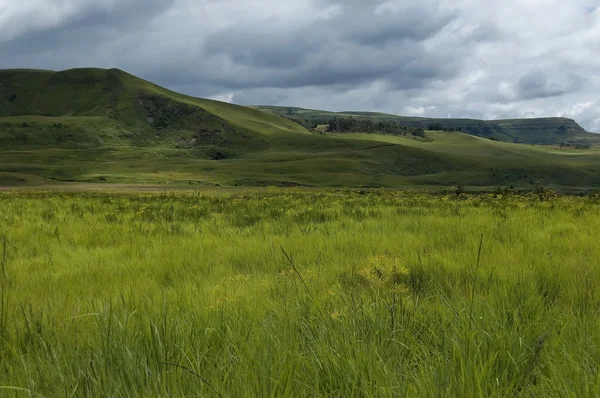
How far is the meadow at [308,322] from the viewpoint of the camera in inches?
83.8

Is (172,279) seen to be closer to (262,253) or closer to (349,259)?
(262,253)

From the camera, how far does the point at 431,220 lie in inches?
360

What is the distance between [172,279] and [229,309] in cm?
186

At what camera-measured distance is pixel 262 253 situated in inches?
229

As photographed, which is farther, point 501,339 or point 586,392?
point 501,339

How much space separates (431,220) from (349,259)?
440 centimetres

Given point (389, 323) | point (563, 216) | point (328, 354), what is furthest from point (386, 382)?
point (563, 216)

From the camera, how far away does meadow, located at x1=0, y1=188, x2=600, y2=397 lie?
2.13m

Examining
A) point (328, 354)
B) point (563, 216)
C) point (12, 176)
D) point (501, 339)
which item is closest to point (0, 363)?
point (328, 354)

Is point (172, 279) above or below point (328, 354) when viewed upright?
below

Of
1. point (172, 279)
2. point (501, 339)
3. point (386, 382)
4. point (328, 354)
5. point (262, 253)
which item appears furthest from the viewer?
point (262, 253)

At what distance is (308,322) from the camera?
113 inches

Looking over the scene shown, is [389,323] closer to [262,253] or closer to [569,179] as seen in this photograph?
[262,253]

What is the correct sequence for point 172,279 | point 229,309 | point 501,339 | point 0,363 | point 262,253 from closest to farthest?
point 501,339 → point 0,363 → point 229,309 → point 172,279 → point 262,253
